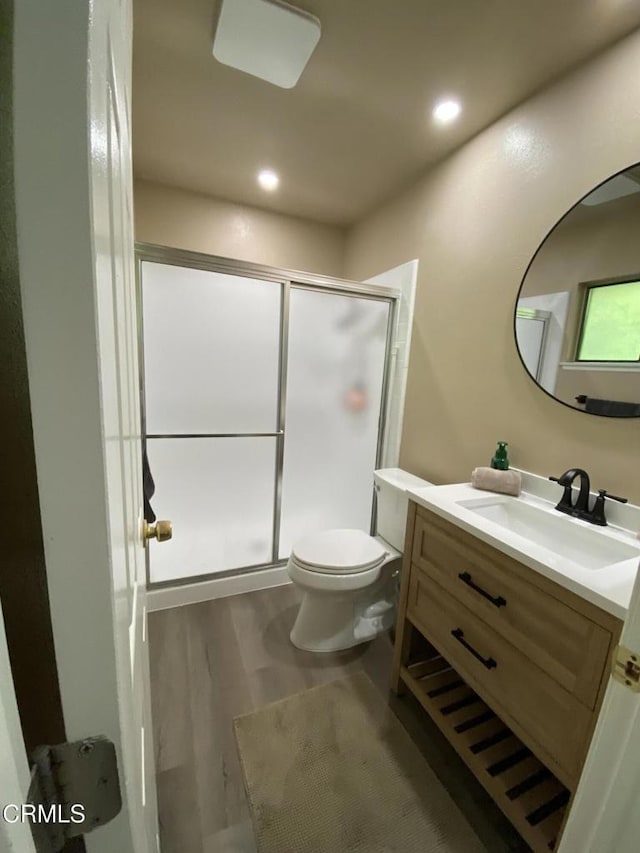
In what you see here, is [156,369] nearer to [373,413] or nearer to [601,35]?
[373,413]

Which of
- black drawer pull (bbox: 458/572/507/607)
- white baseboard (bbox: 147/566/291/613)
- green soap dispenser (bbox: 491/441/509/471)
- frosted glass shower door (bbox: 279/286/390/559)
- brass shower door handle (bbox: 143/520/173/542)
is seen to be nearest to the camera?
brass shower door handle (bbox: 143/520/173/542)

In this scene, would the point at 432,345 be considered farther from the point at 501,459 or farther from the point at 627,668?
the point at 627,668

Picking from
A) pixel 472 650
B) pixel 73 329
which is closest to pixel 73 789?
pixel 73 329

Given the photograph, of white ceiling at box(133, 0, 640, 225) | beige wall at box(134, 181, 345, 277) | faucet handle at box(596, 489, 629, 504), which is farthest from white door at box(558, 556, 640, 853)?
beige wall at box(134, 181, 345, 277)

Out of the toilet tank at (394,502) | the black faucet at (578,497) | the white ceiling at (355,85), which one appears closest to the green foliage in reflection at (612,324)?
the black faucet at (578,497)

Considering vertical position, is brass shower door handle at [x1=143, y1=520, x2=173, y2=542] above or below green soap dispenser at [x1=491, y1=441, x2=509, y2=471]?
below

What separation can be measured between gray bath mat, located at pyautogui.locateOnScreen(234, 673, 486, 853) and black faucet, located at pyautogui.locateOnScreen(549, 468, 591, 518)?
3.40 feet

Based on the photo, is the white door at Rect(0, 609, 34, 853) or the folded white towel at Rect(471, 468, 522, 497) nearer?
the white door at Rect(0, 609, 34, 853)

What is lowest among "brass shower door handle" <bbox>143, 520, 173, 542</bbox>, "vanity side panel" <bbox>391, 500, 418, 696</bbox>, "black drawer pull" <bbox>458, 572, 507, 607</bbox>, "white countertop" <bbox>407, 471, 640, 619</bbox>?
"vanity side panel" <bbox>391, 500, 418, 696</bbox>

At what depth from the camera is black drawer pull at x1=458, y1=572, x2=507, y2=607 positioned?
1012 mm

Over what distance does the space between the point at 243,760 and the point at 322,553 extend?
2.54 feet

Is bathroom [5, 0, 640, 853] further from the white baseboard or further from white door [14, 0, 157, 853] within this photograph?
white door [14, 0, 157, 853]

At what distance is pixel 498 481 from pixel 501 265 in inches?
37.4

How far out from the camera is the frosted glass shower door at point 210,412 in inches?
70.2
